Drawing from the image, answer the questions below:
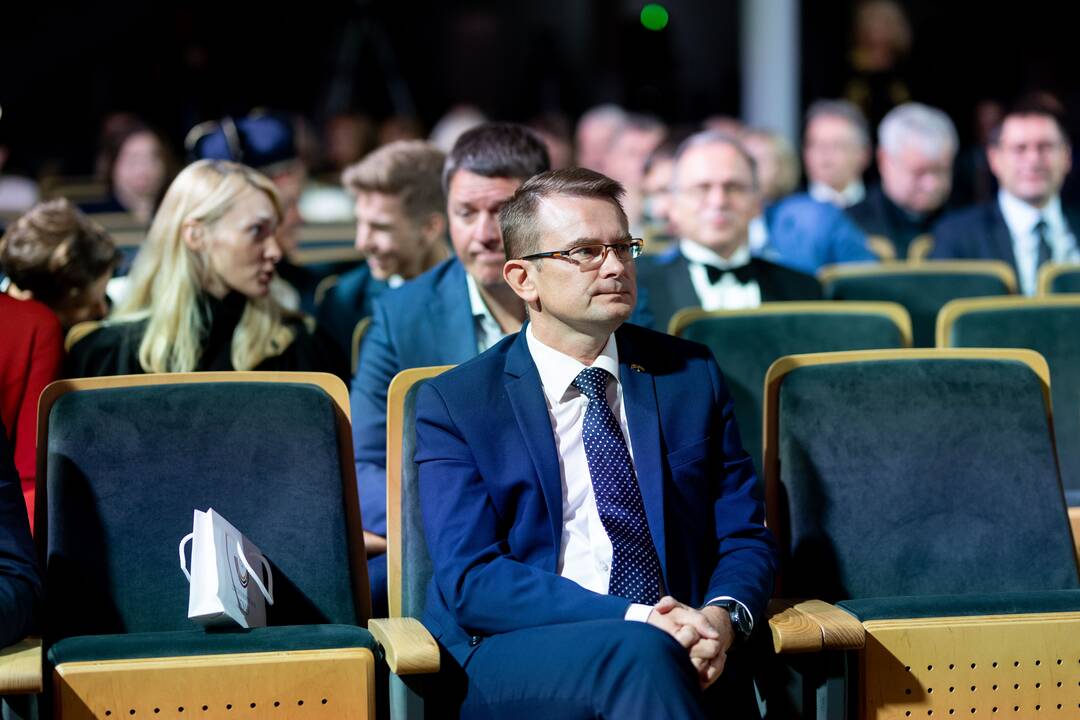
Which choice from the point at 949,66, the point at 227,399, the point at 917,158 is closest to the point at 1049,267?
the point at 917,158

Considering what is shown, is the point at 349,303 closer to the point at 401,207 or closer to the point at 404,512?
the point at 401,207

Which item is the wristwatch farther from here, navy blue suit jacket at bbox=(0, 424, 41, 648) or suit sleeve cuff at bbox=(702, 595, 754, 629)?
navy blue suit jacket at bbox=(0, 424, 41, 648)

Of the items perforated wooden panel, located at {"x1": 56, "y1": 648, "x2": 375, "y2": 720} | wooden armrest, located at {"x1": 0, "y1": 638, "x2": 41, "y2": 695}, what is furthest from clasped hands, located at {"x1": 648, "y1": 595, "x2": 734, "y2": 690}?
wooden armrest, located at {"x1": 0, "y1": 638, "x2": 41, "y2": 695}

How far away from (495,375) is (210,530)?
55 centimetres

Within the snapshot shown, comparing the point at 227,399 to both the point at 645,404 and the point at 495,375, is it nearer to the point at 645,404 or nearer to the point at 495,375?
the point at 495,375

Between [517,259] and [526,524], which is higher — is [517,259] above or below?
above

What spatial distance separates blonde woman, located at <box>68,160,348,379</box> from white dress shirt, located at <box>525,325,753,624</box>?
0.98 m

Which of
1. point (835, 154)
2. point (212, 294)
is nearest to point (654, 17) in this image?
point (835, 154)

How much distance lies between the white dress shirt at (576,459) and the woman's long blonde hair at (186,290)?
1.00 meters

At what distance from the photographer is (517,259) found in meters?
2.63

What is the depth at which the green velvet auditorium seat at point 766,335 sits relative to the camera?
11.3 feet

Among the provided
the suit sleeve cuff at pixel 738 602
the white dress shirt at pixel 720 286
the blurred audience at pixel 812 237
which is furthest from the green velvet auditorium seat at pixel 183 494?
the blurred audience at pixel 812 237

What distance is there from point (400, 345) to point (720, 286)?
4.11 feet

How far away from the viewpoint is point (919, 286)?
449 cm
